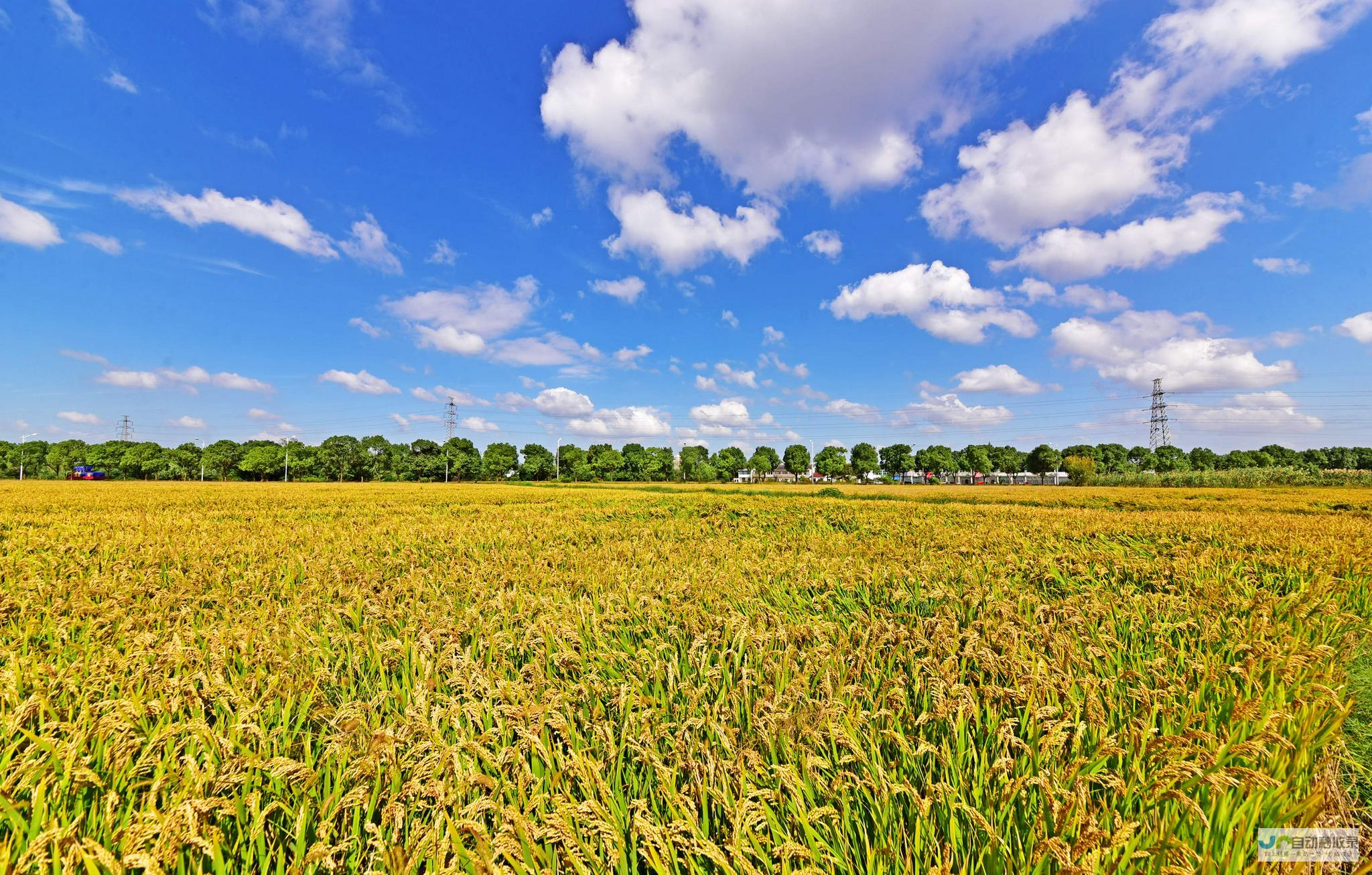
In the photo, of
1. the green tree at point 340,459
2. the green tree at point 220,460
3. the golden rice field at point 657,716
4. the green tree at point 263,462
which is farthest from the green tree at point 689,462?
the golden rice field at point 657,716

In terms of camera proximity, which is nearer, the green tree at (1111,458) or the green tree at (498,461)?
the green tree at (498,461)

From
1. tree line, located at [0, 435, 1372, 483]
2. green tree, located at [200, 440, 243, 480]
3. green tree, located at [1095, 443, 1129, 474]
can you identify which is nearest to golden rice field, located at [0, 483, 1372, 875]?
tree line, located at [0, 435, 1372, 483]

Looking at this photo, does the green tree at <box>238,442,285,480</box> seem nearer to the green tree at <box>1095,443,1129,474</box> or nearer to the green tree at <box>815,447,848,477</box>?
the green tree at <box>815,447,848,477</box>

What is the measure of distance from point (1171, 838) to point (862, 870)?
1.08 metres

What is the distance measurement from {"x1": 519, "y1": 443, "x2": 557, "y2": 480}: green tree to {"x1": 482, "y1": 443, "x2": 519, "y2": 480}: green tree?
9.65 feet

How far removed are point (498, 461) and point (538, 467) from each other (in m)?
9.75

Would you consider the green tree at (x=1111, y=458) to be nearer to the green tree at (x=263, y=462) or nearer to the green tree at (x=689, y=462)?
the green tree at (x=689, y=462)

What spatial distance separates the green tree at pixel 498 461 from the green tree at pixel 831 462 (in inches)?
3340

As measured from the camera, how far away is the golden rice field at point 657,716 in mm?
1892

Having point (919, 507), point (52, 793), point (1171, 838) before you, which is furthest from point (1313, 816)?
point (919, 507)

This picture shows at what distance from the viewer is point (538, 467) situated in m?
116

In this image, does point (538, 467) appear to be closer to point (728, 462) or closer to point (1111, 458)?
point (728, 462)

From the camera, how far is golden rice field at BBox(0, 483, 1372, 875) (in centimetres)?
189

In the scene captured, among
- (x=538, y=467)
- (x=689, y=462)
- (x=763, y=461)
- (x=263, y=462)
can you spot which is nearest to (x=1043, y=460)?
(x=763, y=461)
